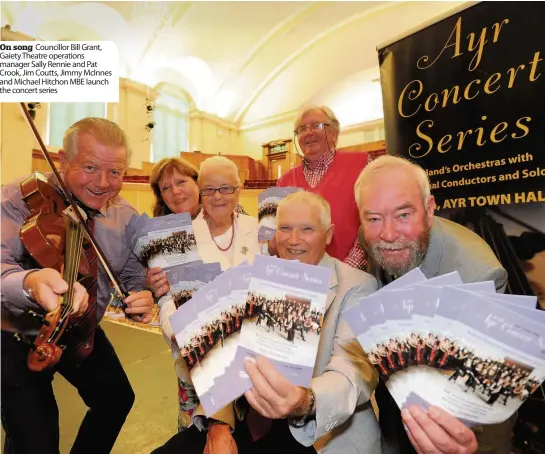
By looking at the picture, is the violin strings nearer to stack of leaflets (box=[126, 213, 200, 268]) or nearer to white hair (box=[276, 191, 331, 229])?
stack of leaflets (box=[126, 213, 200, 268])

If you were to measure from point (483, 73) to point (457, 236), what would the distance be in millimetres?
1164

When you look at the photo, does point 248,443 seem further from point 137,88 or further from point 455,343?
point 137,88

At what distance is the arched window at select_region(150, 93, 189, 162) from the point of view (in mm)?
11477

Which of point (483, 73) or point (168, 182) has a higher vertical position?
point (483, 73)

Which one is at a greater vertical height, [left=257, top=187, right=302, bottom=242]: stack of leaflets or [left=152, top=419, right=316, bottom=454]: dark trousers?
[left=257, top=187, right=302, bottom=242]: stack of leaflets

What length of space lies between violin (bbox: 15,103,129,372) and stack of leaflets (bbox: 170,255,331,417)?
583 mm

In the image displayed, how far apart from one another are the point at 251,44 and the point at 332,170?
9.48m

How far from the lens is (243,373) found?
84cm

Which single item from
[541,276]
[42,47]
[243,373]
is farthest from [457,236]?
[42,47]

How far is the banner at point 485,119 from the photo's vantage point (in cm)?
185

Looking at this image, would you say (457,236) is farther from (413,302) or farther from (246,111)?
(246,111)

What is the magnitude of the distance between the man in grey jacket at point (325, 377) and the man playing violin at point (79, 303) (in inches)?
28.2

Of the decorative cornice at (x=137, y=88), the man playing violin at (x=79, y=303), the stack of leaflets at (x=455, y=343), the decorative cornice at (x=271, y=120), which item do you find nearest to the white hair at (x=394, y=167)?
the stack of leaflets at (x=455, y=343)

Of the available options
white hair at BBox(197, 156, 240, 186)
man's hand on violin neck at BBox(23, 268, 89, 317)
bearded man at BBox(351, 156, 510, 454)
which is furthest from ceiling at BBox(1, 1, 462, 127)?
bearded man at BBox(351, 156, 510, 454)
